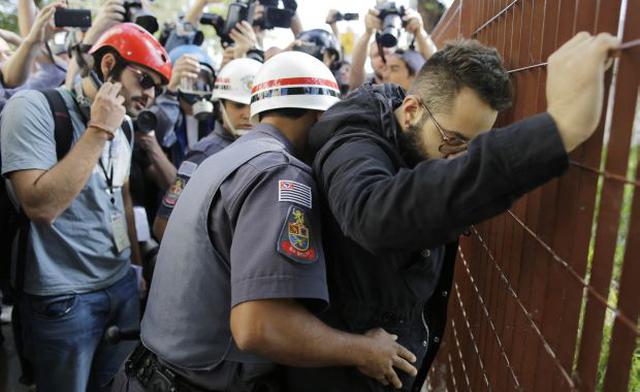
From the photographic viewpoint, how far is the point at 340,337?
4.95ft

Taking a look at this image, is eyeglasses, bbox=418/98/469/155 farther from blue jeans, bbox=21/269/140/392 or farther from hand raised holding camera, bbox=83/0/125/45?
hand raised holding camera, bbox=83/0/125/45

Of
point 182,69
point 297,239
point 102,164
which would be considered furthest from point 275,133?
point 182,69

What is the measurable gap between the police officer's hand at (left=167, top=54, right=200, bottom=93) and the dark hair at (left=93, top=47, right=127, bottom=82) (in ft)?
3.92

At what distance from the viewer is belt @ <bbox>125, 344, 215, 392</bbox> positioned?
1698 mm

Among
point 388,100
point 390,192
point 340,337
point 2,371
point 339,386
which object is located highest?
point 388,100

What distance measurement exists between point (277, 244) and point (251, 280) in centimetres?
12

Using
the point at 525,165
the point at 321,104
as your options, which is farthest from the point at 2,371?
the point at 525,165

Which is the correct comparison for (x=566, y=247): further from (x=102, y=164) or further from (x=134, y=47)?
(x=134, y=47)

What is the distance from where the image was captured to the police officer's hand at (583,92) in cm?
102

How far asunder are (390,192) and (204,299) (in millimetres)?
785

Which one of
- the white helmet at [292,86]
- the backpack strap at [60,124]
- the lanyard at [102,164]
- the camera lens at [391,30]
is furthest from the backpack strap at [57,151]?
the camera lens at [391,30]

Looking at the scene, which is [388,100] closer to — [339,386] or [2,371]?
[339,386]

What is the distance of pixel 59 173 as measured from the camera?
2.28 meters

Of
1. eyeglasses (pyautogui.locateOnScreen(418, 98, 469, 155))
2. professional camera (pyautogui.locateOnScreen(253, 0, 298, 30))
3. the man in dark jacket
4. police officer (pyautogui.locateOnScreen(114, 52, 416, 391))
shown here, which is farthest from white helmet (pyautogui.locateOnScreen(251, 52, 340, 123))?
professional camera (pyautogui.locateOnScreen(253, 0, 298, 30))
